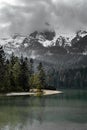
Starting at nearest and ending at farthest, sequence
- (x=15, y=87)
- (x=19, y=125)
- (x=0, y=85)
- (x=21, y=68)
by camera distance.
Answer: (x=19, y=125) → (x=0, y=85) → (x=15, y=87) → (x=21, y=68)

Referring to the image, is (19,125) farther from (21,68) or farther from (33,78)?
(33,78)

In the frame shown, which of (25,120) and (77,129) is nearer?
(77,129)

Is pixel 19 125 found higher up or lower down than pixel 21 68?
lower down

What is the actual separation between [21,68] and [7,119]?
10473 centimetres

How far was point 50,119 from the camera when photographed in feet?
181

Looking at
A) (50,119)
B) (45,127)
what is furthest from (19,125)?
(50,119)

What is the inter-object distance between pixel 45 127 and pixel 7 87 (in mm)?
96154

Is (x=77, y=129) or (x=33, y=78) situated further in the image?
(x=33, y=78)

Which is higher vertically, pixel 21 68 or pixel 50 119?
pixel 21 68

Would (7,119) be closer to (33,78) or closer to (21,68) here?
(21,68)

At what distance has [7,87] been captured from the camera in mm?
141250

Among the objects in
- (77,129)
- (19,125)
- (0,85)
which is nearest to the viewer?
(77,129)

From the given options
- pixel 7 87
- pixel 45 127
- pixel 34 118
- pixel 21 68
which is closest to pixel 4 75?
pixel 7 87

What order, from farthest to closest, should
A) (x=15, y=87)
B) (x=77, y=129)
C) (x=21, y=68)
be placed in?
(x=21, y=68) < (x=15, y=87) < (x=77, y=129)
